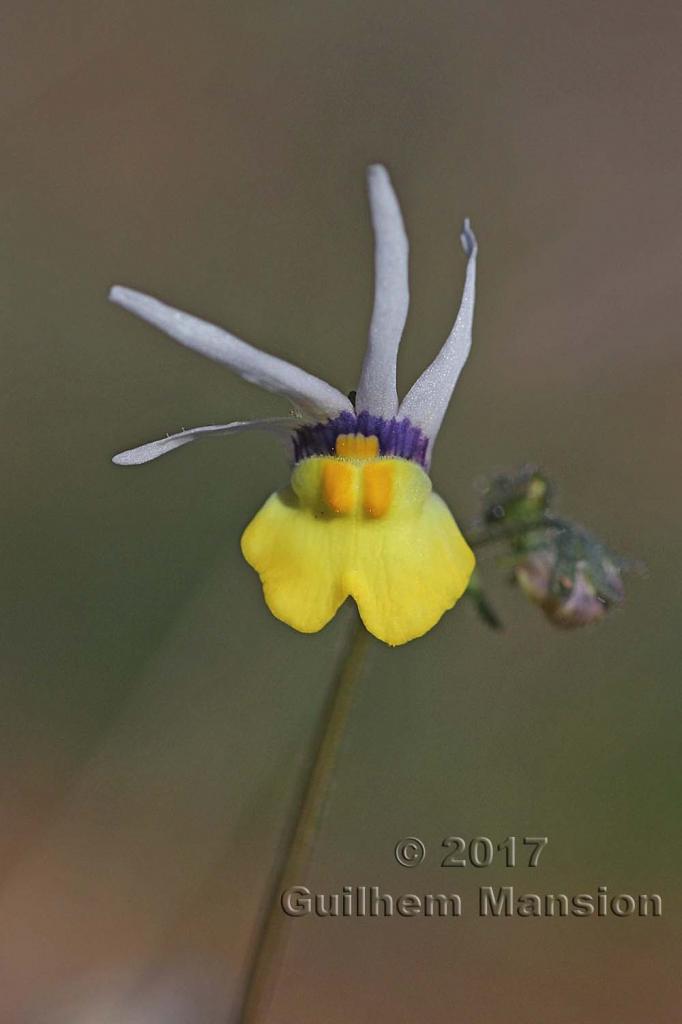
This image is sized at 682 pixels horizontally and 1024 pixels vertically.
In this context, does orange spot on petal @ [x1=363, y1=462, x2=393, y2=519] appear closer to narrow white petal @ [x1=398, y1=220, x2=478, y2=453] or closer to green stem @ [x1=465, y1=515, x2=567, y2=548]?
narrow white petal @ [x1=398, y1=220, x2=478, y2=453]

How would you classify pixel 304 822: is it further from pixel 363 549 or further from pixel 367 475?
pixel 367 475

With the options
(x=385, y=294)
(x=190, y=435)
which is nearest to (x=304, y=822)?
(x=190, y=435)

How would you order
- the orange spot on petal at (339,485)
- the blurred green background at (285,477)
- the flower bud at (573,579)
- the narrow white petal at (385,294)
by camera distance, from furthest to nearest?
the blurred green background at (285,477) → the flower bud at (573,579) → the orange spot on petal at (339,485) → the narrow white petal at (385,294)

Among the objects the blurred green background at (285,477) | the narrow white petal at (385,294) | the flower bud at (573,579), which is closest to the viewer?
the narrow white petal at (385,294)

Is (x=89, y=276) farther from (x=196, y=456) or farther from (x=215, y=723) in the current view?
(x=215, y=723)

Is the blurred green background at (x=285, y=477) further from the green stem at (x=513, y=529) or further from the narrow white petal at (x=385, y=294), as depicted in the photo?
the narrow white petal at (x=385, y=294)

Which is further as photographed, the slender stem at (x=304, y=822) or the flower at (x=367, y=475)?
the slender stem at (x=304, y=822)

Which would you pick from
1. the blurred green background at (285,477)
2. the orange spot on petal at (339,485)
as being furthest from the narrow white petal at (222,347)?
the blurred green background at (285,477)
